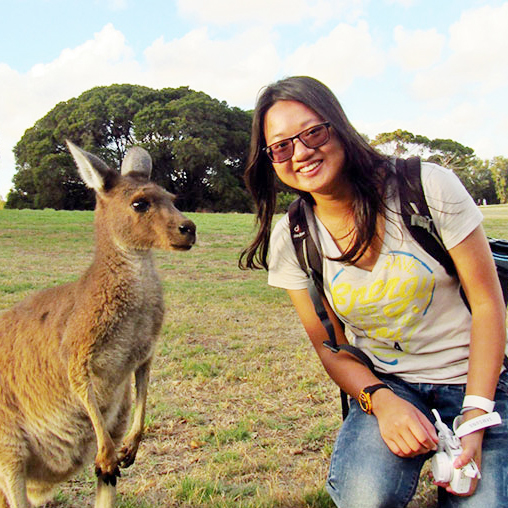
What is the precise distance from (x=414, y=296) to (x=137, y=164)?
1.27 metres

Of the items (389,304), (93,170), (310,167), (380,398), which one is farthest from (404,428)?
(93,170)

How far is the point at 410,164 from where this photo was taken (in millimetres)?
2090

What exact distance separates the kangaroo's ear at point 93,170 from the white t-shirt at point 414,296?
2.92 ft

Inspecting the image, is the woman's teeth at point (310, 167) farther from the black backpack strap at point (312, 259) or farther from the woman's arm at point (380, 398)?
the woman's arm at point (380, 398)

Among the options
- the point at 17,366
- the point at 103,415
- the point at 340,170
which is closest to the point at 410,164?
the point at 340,170

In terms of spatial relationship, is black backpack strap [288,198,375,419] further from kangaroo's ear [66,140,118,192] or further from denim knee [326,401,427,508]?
kangaroo's ear [66,140,118,192]

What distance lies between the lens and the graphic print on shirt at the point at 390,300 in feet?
6.80

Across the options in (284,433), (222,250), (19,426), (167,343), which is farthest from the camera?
(222,250)

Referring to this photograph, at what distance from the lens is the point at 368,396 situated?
6.85 ft

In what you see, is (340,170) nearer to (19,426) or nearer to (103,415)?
(103,415)

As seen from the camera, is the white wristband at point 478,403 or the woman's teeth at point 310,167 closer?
the white wristband at point 478,403

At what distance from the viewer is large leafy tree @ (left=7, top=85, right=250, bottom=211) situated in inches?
715

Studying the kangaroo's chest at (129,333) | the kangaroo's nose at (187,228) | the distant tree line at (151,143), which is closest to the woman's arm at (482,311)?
the kangaroo's nose at (187,228)

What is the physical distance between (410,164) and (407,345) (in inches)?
26.7
